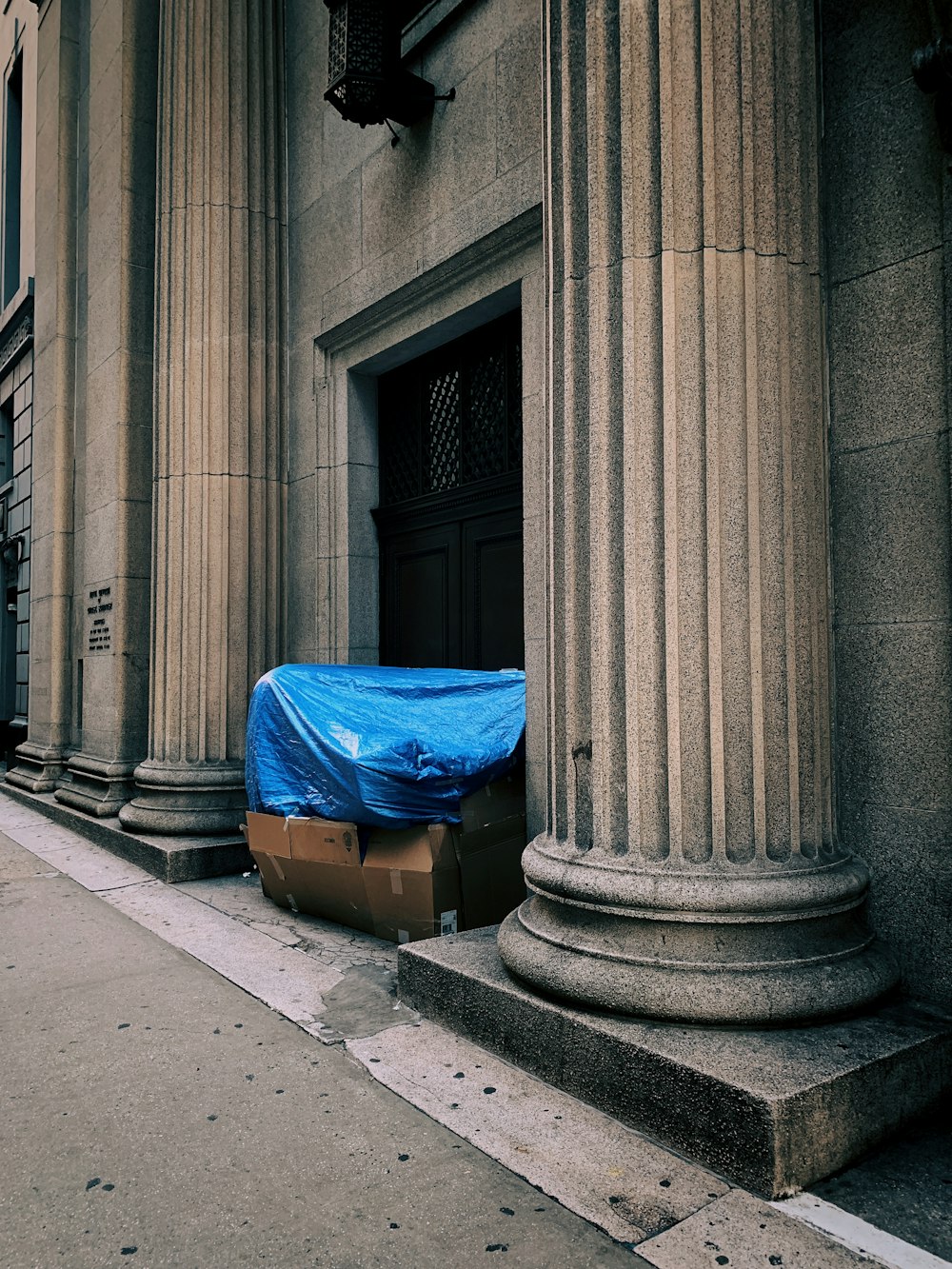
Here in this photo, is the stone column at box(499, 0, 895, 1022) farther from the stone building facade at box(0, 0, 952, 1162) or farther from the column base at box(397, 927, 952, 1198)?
the column base at box(397, 927, 952, 1198)

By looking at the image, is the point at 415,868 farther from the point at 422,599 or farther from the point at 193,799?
the point at 193,799

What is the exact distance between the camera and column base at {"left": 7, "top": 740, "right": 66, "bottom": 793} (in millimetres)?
11578

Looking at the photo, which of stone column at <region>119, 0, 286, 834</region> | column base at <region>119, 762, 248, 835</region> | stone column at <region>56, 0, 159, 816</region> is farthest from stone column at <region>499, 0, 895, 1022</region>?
stone column at <region>56, 0, 159, 816</region>

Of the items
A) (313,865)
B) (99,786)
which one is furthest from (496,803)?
(99,786)

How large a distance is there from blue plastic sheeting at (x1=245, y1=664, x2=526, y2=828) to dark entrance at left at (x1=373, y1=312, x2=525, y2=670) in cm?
117

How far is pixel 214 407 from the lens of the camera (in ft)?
27.5

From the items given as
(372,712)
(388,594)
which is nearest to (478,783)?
(372,712)

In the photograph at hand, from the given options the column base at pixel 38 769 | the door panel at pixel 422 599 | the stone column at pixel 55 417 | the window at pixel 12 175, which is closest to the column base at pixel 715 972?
the door panel at pixel 422 599

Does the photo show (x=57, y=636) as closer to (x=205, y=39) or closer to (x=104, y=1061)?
(x=205, y=39)

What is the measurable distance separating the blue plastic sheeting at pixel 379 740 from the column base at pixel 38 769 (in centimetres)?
663

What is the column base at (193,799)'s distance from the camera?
7.94 metres

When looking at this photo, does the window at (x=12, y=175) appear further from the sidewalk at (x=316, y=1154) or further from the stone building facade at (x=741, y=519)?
the sidewalk at (x=316, y=1154)

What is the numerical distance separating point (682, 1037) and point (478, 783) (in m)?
2.31

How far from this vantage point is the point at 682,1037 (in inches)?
131
